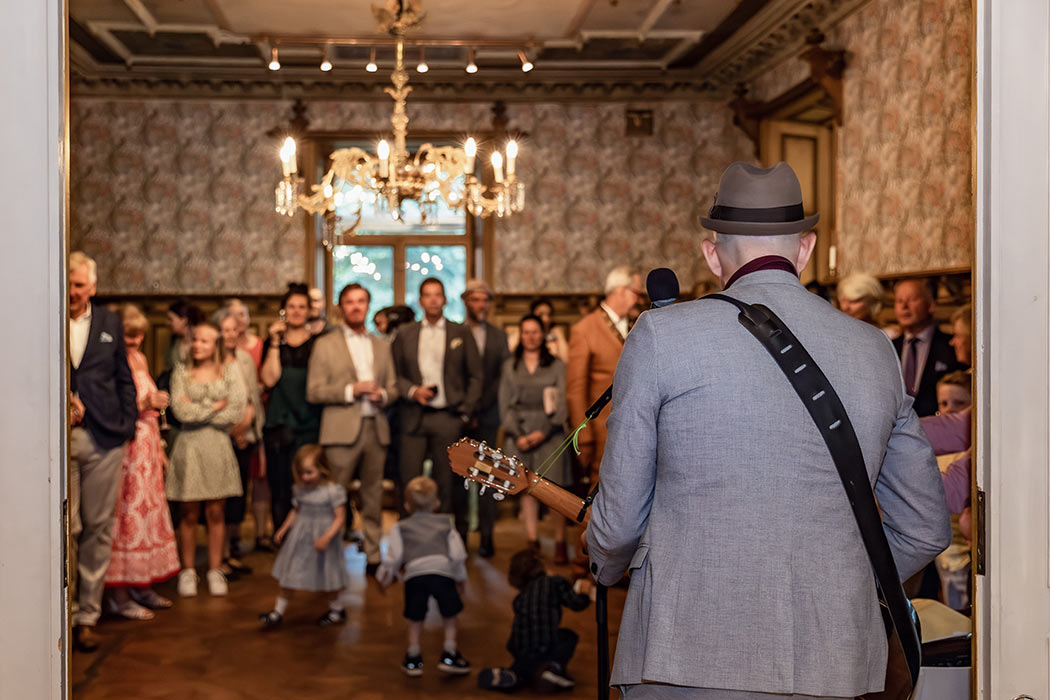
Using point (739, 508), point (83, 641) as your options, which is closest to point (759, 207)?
point (739, 508)

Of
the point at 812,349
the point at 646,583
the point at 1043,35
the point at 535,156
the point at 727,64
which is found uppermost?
the point at 727,64

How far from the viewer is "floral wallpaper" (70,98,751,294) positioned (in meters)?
9.71

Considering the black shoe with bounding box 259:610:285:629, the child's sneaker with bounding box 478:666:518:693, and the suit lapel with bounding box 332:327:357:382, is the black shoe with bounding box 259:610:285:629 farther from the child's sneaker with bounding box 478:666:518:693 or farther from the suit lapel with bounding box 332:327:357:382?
the suit lapel with bounding box 332:327:357:382

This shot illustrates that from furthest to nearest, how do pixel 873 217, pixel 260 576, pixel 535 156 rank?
pixel 535 156 → pixel 873 217 → pixel 260 576

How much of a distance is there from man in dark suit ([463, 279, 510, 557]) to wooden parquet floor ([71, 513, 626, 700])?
0.78 m

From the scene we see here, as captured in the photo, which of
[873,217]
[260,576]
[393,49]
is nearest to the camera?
[260,576]

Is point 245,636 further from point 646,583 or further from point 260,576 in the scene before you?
point 646,583

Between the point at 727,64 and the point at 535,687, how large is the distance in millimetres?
6639

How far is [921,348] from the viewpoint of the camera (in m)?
5.04

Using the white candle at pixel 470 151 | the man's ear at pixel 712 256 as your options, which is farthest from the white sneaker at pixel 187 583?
the man's ear at pixel 712 256

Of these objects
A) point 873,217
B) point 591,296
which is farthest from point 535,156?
point 873,217

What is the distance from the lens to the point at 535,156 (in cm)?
988

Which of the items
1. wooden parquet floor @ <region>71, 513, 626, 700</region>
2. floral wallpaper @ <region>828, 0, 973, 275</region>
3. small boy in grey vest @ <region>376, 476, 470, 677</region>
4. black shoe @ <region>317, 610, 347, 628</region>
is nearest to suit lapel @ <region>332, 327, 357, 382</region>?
wooden parquet floor @ <region>71, 513, 626, 700</region>

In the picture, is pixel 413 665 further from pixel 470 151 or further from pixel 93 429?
pixel 470 151
